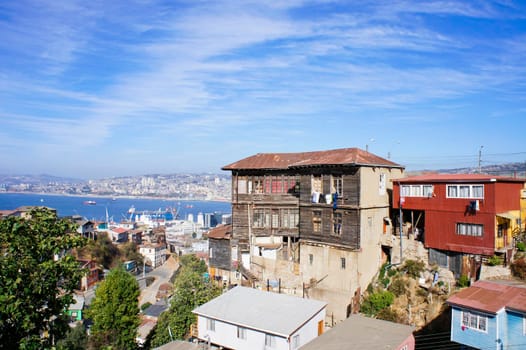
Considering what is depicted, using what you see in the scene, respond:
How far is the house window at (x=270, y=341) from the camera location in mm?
21234

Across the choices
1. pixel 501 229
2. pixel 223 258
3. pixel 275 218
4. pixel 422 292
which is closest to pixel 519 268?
pixel 501 229

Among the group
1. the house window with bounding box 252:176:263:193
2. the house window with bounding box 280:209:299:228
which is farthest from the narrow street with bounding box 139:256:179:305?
the house window with bounding box 280:209:299:228

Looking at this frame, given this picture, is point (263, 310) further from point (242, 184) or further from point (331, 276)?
point (242, 184)

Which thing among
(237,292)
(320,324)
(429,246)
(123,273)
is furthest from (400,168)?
(123,273)

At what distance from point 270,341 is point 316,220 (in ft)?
28.1

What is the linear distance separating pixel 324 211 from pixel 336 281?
4370 mm

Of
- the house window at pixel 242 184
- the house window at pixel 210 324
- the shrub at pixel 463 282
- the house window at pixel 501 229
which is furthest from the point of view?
the house window at pixel 242 184

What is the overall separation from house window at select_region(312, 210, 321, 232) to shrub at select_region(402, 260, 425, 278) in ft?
18.7

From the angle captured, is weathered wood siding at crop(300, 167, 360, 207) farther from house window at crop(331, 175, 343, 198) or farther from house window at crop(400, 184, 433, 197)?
house window at crop(400, 184, 433, 197)

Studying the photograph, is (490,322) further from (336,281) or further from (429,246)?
(336,281)

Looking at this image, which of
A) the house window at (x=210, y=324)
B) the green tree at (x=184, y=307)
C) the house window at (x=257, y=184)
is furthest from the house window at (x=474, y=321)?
the green tree at (x=184, y=307)

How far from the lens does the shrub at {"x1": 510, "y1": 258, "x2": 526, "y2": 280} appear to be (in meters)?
20.8

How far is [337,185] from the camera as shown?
2608 centimetres

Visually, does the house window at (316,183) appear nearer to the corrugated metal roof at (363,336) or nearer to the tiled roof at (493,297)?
the corrugated metal roof at (363,336)
